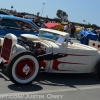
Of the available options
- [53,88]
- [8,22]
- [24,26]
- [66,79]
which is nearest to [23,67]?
[53,88]

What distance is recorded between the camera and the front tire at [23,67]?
491cm

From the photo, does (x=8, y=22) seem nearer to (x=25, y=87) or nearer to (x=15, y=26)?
(x=15, y=26)

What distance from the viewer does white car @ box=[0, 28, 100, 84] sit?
5.04m

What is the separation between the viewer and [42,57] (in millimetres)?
5383

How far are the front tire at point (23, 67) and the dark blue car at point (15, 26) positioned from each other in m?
3.79

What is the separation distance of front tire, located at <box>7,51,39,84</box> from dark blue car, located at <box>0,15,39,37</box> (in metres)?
3.79

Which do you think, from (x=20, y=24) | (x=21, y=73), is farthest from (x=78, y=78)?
(x=20, y=24)

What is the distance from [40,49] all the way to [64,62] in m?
0.68

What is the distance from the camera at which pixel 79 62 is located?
19.7ft

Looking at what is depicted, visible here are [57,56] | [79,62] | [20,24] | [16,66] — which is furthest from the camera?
[20,24]

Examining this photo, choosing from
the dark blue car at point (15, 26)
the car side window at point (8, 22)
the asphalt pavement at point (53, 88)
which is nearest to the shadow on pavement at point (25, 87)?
the asphalt pavement at point (53, 88)

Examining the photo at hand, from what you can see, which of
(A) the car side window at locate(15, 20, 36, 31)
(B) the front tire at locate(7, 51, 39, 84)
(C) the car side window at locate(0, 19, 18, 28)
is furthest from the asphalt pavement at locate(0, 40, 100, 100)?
(A) the car side window at locate(15, 20, 36, 31)

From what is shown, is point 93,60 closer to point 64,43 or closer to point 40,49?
point 64,43

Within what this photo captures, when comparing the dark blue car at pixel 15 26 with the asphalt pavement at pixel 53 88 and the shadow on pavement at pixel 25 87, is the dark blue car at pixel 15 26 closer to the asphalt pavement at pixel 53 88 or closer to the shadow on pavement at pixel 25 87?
the asphalt pavement at pixel 53 88
